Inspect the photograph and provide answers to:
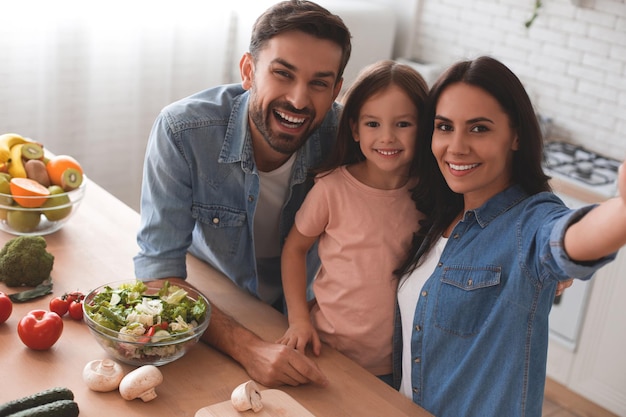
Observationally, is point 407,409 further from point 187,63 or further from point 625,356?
point 187,63

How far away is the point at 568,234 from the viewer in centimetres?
138

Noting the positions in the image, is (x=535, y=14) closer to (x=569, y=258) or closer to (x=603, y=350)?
(x=603, y=350)

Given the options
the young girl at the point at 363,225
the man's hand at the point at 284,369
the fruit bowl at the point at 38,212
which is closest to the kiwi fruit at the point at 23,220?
the fruit bowl at the point at 38,212

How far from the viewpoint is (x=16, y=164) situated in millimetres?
2211

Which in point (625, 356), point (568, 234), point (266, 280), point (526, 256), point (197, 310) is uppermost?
point (568, 234)

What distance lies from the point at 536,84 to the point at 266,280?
2188 mm

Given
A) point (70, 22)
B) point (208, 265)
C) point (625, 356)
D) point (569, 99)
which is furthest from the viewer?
point (569, 99)

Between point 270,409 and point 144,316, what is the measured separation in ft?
1.09

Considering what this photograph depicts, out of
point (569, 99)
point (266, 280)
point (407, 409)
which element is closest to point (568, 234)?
point (407, 409)

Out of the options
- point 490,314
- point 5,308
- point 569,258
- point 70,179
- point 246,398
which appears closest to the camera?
point 569,258

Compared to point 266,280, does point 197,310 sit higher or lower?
higher

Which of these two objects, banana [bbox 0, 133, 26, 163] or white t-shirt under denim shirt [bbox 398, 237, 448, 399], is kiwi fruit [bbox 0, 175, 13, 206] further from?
white t-shirt under denim shirt [bbox 398, 237, 448, 399]

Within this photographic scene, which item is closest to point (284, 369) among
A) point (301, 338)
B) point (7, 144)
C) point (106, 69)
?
point (301, 338)

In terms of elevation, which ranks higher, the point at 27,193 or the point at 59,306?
the point at 27,193
